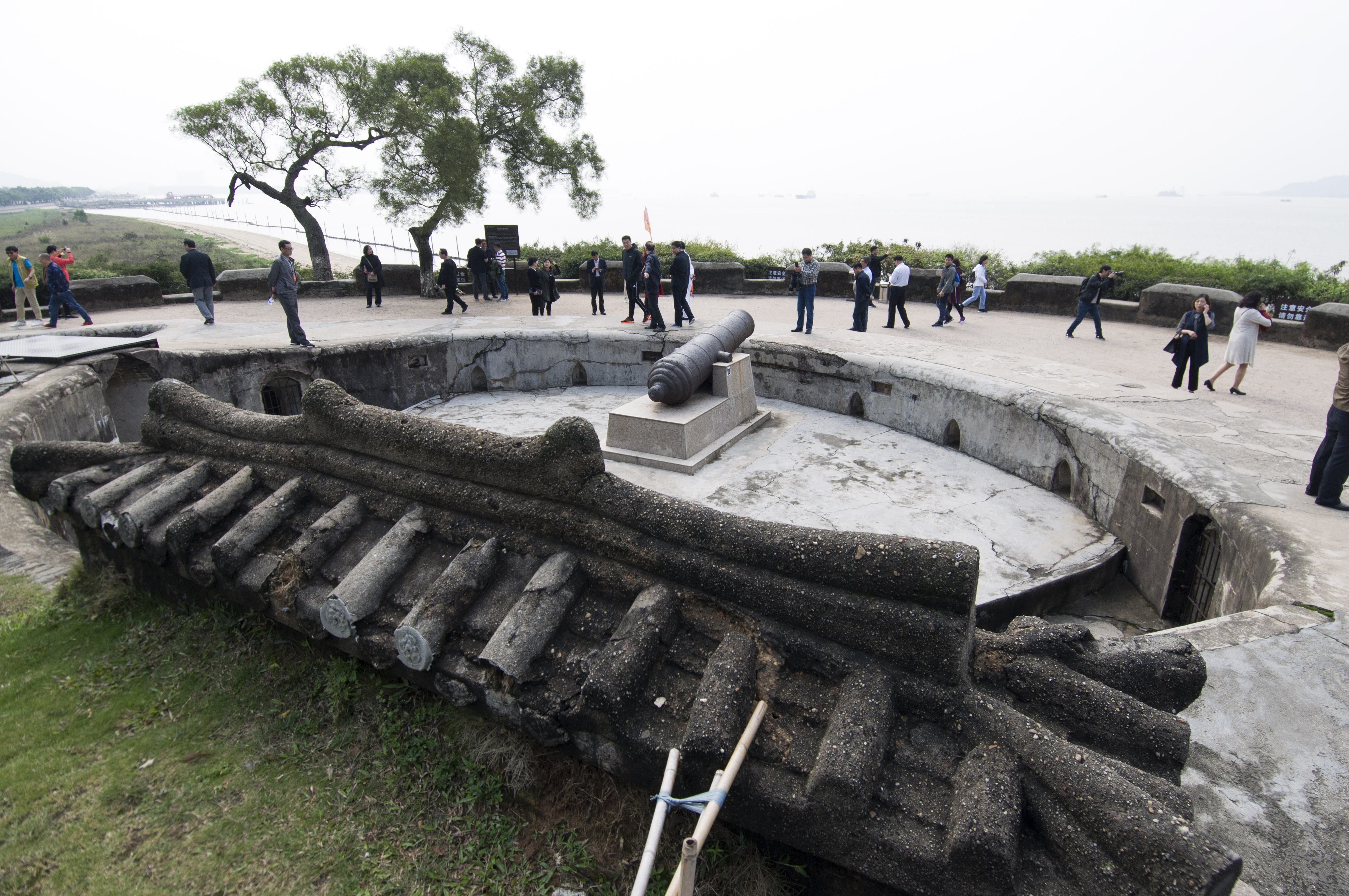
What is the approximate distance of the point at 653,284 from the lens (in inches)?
431

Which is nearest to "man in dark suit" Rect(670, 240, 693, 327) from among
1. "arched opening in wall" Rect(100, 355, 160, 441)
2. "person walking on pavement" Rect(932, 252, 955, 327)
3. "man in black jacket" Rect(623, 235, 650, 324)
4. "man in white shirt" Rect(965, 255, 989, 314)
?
"man in black jacket" Rect(623, 235, 650, 324)

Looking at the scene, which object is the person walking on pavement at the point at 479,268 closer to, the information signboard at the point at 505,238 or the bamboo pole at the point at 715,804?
the information signboard at the point at 505,238

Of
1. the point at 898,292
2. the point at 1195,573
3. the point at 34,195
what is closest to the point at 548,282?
the point at 898,292

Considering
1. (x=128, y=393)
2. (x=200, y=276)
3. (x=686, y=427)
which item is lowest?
(x=686, y=427)

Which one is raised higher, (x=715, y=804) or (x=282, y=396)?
(x=715, y=804)

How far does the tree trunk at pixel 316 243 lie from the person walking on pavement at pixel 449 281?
17.9ft

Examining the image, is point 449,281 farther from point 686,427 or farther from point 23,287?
point 686,427

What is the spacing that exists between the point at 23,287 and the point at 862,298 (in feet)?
45.1

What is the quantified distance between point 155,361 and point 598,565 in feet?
28.8

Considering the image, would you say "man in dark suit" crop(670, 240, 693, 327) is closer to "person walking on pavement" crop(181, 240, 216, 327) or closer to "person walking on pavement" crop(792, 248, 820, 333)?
"person walking on pavement" crop(792, 248, 820, 333)

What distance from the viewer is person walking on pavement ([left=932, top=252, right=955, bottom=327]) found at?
12258 mm

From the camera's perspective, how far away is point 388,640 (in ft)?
9.45

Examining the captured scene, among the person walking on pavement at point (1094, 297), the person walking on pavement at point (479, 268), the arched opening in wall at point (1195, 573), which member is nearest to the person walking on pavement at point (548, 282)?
the person walking on pavement at point (479, 268)

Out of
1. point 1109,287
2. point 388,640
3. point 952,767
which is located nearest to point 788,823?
point 952,767
